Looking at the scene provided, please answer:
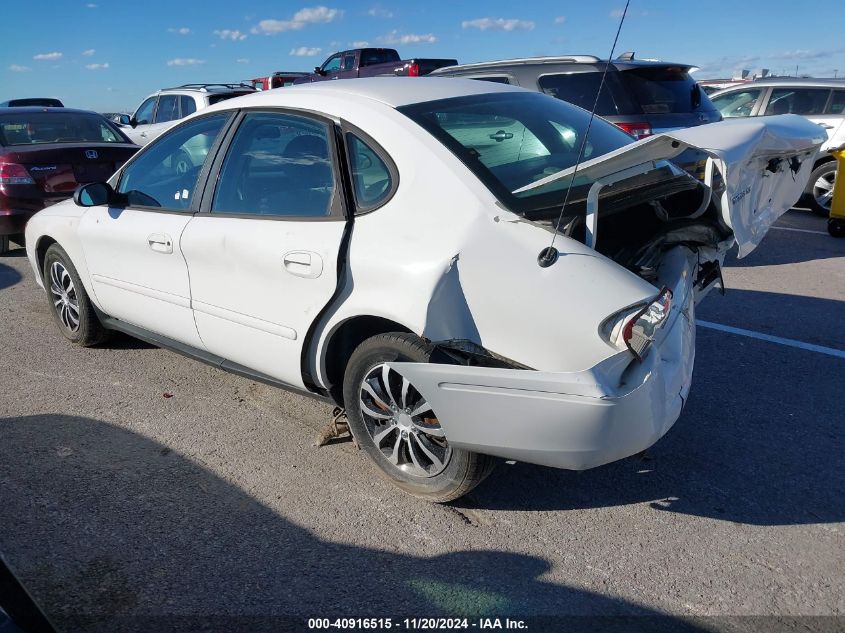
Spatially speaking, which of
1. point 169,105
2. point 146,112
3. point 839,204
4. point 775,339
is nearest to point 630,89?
point 839,204

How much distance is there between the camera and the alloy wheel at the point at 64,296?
5.24m

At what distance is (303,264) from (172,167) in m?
1.48

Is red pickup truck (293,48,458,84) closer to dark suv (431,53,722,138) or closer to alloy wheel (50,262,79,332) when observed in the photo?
dark suv (431,53,722,138)

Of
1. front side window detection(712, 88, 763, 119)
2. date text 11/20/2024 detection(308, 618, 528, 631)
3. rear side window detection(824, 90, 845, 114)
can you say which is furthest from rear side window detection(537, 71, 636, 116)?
date text 11/20/2024 detection(308, 618, 528, 631)

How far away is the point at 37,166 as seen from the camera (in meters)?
7.62

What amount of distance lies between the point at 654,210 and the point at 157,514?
2.66 meters

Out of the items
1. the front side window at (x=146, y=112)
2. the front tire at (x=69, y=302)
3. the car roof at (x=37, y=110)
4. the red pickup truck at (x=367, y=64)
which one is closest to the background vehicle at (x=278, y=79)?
the red pickup truck at (x=367, y=64)

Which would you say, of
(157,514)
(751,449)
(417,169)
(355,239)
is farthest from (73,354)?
(751,449)

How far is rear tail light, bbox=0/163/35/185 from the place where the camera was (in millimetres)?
7527

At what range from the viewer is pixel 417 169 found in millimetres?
3105

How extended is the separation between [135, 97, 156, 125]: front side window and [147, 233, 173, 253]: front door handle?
11081mm

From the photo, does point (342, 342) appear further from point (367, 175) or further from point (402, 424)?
point (367, 175)

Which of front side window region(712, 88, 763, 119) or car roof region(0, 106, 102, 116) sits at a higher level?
→ car roof region(0, 106, 102, 116)

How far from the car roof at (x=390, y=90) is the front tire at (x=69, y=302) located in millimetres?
1736
